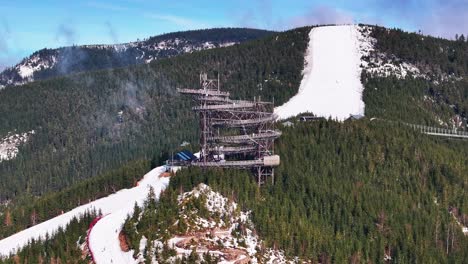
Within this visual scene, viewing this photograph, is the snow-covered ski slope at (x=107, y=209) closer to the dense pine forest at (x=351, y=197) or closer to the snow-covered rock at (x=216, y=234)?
the dense pine forest at (x=351, y=197)

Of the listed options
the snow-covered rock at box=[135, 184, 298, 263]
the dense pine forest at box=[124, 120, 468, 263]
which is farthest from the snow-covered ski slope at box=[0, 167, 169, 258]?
the snow-covered rock at box=[135, 184, 298, 263]

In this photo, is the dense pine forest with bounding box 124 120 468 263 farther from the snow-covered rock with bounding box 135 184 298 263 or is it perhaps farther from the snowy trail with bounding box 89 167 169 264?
the snowy trail with bounding box 89 167 169 264

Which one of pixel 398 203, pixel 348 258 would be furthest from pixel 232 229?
pixel 398 203

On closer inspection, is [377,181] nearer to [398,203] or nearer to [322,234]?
[398,203]

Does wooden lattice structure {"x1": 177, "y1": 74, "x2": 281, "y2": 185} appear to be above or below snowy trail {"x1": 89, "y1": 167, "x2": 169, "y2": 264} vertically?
above

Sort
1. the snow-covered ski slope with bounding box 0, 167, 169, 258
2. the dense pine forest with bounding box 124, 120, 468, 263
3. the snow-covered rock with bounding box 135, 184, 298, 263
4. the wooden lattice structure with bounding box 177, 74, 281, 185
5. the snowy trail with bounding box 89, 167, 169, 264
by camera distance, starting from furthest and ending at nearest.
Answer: the wooden lattice structure with bounding box 177, 74, 281, 185 < the snow-covered ski slope with bounding box 0, 167, 169, 258 < the dense pine forest with bounding box 124, 120, 468, 263 < the snowy trail with bounding box 89, 167, 169, 264 < the snow-covered rock with bounding box 135, 184, 298, 263

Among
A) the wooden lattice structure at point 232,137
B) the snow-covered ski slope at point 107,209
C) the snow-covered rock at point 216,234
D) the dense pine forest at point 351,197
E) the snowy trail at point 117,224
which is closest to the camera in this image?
the snow-covered rock at point 216,234

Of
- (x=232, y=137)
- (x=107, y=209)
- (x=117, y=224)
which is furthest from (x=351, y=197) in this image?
(x=107, y=209)

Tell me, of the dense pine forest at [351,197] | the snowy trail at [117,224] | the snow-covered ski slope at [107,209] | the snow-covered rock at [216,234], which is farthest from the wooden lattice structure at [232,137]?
the snow-covered rock at [216,234]
